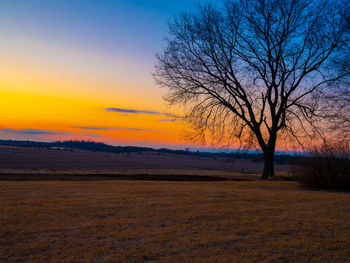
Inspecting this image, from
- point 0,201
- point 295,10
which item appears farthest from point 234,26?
point 0,201

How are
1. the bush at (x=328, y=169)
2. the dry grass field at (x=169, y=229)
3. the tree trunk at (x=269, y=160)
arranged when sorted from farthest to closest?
1. the tree trunk at (x=269, y=160)
2. the bush at (x=328, y=169)
3. the dry grass field at (x=169, y=229)

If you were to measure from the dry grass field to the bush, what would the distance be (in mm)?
4642

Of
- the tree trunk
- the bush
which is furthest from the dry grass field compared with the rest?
the tree trunk

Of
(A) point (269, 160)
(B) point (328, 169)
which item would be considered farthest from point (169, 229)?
(A) point (269, 160)

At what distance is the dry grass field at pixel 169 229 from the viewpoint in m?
5.49

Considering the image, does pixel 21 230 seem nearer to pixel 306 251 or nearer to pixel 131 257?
pixel 131 257

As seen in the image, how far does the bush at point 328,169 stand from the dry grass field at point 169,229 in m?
4.64

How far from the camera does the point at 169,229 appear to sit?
22.8 feet

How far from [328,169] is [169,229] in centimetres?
1121

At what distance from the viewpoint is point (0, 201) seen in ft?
31.4

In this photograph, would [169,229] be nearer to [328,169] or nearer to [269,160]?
[328,169]

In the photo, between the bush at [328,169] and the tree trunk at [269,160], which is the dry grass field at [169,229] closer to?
the bush at [328,169]

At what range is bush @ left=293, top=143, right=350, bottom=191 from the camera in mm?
15258

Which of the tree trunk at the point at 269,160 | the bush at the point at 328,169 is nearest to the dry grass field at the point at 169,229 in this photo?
the bush at the point at 328,169
